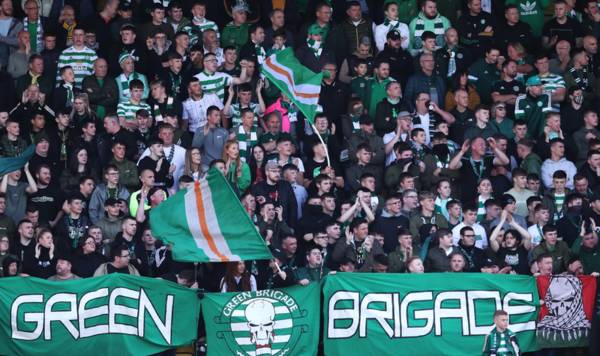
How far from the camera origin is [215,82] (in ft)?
92.8

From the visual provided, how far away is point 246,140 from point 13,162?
156 inches

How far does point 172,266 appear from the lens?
79.8ft

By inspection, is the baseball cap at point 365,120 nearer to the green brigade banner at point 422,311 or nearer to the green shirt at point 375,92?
the green shirt at point 375,92

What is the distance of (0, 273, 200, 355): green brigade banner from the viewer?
926 inches

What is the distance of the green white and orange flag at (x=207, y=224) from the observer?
23.1m

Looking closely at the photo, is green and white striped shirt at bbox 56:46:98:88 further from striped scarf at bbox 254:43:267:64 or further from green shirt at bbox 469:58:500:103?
green shirt at bbox 469:58:500:103

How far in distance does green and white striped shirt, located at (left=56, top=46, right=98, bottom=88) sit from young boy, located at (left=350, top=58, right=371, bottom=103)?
4.22 m

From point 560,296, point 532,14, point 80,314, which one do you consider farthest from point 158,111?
point 532,14

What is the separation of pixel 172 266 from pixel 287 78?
403cm

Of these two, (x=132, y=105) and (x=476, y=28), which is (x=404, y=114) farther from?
(x=132, y=105)

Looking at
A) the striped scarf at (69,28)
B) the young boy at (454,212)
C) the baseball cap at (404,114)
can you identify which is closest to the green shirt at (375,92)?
the baseball cap at (404,114)

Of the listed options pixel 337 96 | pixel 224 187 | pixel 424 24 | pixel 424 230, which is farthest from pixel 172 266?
pixel 424 24

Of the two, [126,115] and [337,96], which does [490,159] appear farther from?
[126,115]

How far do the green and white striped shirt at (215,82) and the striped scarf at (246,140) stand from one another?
1123 millimetres
